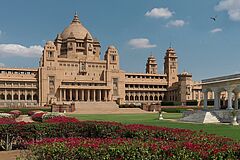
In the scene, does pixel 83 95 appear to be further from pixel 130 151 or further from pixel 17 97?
pixel 130 151

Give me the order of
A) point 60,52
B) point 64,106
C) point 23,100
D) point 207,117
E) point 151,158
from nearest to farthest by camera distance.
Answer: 1. point 151,158
2. point 207,117
3. point 64,106
4. point 23,100
5. point 60,52

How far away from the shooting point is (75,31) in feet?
307

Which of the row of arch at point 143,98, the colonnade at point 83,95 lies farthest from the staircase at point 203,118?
the row of arch at point 143,98

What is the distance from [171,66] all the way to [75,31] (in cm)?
3088

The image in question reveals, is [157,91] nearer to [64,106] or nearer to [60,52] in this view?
[60,52]

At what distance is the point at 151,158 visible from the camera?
691 centimetres

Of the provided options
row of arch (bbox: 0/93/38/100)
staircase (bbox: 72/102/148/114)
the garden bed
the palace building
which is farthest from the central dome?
the garden bed

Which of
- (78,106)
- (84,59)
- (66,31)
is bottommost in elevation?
(78,106)

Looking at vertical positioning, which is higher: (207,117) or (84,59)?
(84,59)

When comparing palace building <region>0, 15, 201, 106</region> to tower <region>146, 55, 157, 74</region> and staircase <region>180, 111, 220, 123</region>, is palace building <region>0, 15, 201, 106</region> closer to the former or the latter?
tower <region>146, 55, 157, 74</region>

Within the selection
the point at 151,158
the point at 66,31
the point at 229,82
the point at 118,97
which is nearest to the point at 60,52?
the point at 66,31

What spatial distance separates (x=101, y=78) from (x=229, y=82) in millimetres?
54121

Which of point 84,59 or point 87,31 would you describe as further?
point 87,31

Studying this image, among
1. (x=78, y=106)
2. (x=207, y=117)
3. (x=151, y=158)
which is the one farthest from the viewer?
(x=78, y=106)
